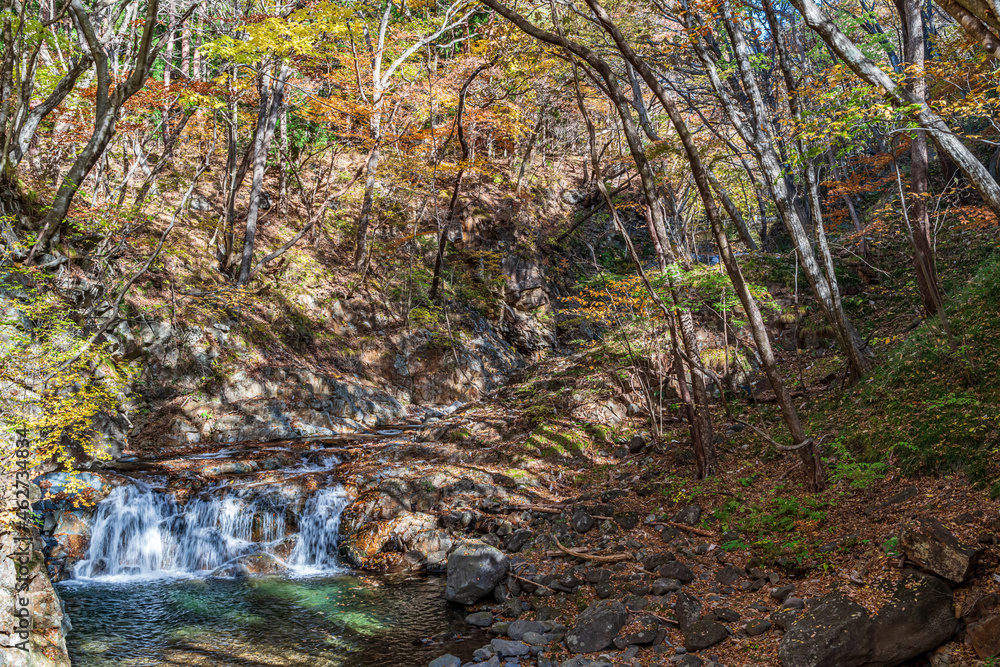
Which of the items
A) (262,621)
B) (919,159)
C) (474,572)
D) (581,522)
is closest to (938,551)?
(581,522)

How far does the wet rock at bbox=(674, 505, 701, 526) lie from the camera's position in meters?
6.59

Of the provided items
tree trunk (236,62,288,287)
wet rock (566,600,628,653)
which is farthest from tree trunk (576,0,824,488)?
tree trunk (236,62,288,287)

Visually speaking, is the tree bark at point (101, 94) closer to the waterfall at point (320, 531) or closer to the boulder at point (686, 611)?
the waterfall at point (320, 531)

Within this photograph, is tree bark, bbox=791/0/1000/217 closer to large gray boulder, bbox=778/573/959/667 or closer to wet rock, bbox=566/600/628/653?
large gray boulder, bbox=778/573/959/667

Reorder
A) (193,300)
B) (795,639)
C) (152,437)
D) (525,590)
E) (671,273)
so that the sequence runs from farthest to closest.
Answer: (193,300), (152,437), (671,273), (525,590), (795,639)

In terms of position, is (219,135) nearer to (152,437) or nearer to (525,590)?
(152,437)

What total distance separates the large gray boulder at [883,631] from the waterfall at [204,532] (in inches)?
255

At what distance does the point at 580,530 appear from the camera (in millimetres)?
7332

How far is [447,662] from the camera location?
5.02m

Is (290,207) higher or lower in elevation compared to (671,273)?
higher

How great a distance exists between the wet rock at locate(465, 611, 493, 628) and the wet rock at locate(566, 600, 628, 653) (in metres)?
1.12

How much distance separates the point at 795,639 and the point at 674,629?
3.85 ft

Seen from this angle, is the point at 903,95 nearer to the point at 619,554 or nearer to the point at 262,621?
the point at 619,554

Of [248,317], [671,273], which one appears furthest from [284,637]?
[248,317]
